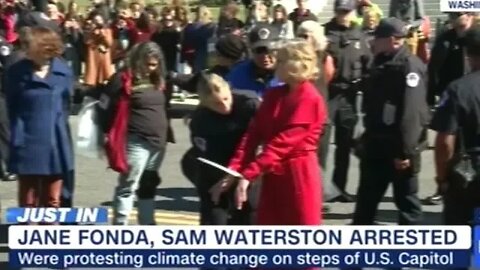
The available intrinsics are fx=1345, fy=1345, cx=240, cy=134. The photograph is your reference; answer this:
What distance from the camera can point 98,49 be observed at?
799 inches

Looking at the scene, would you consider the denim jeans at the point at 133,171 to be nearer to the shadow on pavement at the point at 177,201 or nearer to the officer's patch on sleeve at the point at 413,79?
the officer's patch on sleeve at the point at 413,79

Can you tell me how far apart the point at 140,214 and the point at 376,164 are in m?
1.88

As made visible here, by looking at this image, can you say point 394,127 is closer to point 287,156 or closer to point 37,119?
point 287,156

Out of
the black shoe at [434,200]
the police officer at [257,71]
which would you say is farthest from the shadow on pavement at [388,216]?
the police officer at [257,71]

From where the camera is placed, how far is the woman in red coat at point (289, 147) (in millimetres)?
7512

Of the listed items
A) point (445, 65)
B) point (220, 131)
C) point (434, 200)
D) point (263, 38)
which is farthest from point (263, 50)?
point (434, 200)

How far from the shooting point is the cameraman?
20.2 meters

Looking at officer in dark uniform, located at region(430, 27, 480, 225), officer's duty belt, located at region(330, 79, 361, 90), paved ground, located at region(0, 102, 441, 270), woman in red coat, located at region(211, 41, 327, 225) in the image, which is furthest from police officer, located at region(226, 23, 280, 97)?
officer's duty belt, located at region(330, 79, 361, 90)

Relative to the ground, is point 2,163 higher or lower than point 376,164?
lower

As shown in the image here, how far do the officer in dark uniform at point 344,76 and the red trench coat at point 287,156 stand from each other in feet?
12.4

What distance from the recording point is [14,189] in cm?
1280

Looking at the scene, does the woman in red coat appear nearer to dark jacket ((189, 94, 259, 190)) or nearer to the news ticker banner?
the news ticker banner

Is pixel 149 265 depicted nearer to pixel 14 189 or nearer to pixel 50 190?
pixel 50 190

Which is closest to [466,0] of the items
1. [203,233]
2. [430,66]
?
[430,66]
